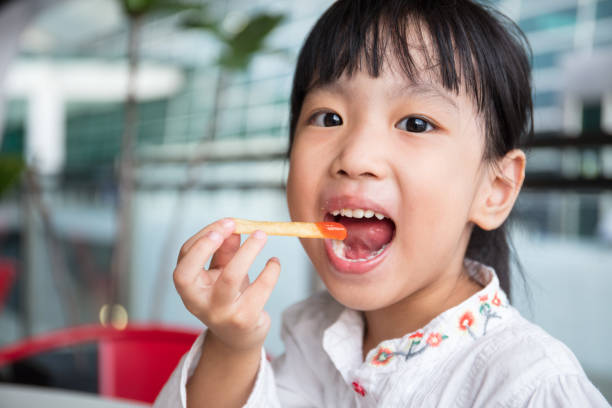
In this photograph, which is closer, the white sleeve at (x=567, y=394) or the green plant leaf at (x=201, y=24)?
the white sleeve at (x=567, y=394)

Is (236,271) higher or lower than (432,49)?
lower

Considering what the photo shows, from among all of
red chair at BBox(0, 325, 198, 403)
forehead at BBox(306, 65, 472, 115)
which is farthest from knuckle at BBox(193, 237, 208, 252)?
red chair at BBox(0, 325, 198, 403)

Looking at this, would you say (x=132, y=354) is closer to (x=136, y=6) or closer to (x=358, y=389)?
(x=358, y=389)

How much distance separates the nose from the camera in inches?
26.4

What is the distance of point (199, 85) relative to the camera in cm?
782

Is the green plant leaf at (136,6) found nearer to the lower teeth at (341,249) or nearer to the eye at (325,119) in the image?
the eye at (325,119)

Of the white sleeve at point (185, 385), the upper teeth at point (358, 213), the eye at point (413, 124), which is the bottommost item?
the white sleeve at point (185, 385)

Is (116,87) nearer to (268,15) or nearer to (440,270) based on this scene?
(268,15)

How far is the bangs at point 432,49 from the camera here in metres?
0.72

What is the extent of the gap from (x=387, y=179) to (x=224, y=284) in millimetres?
256

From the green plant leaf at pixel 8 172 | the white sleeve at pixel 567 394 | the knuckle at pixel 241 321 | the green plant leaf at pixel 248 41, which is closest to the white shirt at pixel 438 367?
the white sleeve at pixel 567 394

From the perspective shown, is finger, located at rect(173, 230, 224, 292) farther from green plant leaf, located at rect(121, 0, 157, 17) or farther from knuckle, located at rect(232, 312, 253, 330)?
green plant leaf, located at rect(121, 0, 157, 17)

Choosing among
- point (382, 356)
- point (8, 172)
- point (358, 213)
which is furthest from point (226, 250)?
point (8, 172)

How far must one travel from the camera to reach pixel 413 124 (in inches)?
28.0
